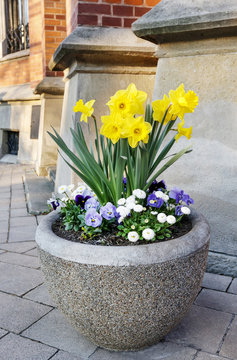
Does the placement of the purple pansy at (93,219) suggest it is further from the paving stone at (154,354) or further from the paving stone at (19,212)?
the paving stone at (19,212)

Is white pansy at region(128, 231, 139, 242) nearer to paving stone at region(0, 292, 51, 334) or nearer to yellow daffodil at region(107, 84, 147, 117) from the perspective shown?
yellow daffodil at region(107, 84, 147, 117)

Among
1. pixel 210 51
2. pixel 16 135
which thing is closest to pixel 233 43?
pixel 210 51

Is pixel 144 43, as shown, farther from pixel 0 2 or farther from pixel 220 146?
pixel 0 2

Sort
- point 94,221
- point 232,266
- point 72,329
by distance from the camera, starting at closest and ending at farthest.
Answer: point 94,221, point 72,329, point 232,266

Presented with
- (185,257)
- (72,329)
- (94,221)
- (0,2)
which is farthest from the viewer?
(0,2)

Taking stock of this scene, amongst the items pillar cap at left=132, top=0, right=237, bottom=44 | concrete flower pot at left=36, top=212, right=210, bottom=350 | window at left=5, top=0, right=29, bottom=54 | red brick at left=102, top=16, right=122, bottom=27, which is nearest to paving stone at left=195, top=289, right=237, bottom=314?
concrete flower pot at left=36, top=212, right=210, bottom=350

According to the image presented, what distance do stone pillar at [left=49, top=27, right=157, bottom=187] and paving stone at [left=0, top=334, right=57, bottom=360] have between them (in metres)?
2.09

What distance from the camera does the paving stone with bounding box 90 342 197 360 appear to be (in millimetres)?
1730

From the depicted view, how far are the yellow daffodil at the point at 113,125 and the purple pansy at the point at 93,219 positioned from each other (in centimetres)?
35

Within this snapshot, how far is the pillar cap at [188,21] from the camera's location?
2.29 m

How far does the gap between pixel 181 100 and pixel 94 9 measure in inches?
97.6

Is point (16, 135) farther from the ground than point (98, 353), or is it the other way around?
point (98, 353)

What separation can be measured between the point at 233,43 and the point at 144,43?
1.30 metres

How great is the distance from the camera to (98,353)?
1767mm
